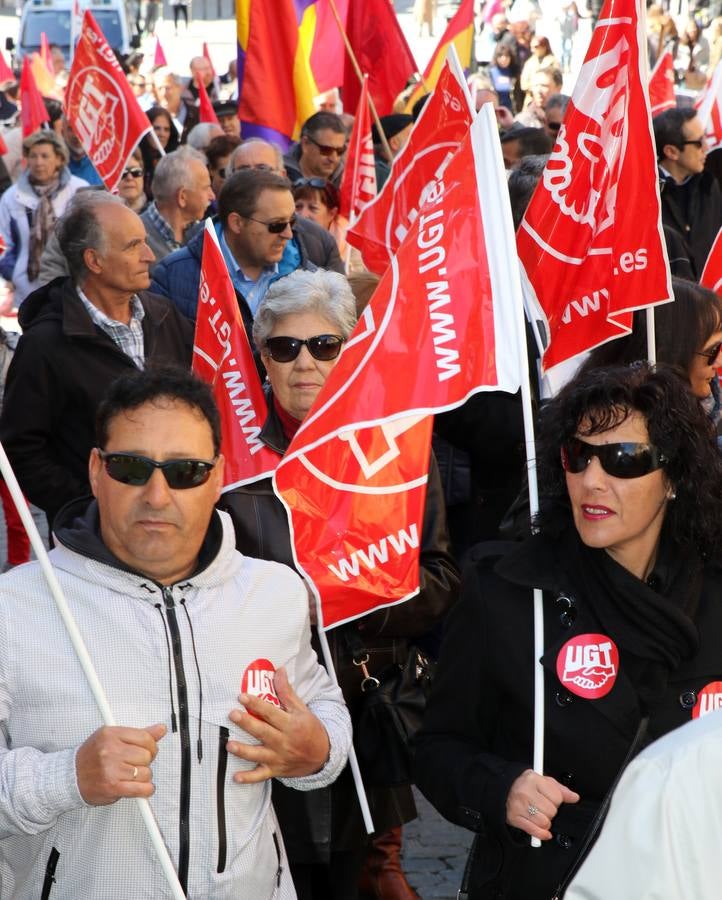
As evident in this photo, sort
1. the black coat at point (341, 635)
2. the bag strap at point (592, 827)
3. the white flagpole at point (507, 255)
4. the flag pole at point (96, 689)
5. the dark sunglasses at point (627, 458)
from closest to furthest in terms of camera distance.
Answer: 1. the flag pole at point (96, 689)
2. the bag strap at point (592, 827)
3. the dark sunglasses at point (627, 458)
4. the white flagpole at point (507, 255)
5. the black coat at point (341, 635)

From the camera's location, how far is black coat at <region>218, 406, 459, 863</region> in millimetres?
3910

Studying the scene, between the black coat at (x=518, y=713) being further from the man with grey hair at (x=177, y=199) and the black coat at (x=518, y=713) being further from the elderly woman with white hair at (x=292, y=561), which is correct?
the man with grey hair at (x=177, y=199)

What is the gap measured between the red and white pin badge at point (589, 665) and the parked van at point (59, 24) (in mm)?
25515

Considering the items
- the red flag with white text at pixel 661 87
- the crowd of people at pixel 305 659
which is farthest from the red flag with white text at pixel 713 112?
the crowd of people at pixel 305 659

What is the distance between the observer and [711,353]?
471cm

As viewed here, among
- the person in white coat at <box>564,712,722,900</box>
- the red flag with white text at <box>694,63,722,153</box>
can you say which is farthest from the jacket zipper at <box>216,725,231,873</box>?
the red flag with white text at <box>694,63,722,153</box>

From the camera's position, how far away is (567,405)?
3.38 metres

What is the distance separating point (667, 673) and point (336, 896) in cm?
148

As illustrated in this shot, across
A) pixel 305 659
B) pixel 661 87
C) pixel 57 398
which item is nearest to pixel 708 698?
pixel 305 659

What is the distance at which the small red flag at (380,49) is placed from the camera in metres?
10.1

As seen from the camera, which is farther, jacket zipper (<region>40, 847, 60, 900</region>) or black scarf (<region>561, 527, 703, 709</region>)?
black scarf (<region>561, 527, 703, 709</region>)

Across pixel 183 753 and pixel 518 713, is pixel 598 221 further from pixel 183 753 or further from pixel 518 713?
pixel 183 753

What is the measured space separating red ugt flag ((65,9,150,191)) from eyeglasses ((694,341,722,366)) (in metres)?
5.33

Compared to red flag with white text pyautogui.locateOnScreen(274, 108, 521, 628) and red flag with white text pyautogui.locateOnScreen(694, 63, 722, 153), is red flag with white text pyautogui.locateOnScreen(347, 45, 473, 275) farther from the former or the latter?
red flag with white text pyautogui.locateOnScreen(694, 63, 722, 153)
